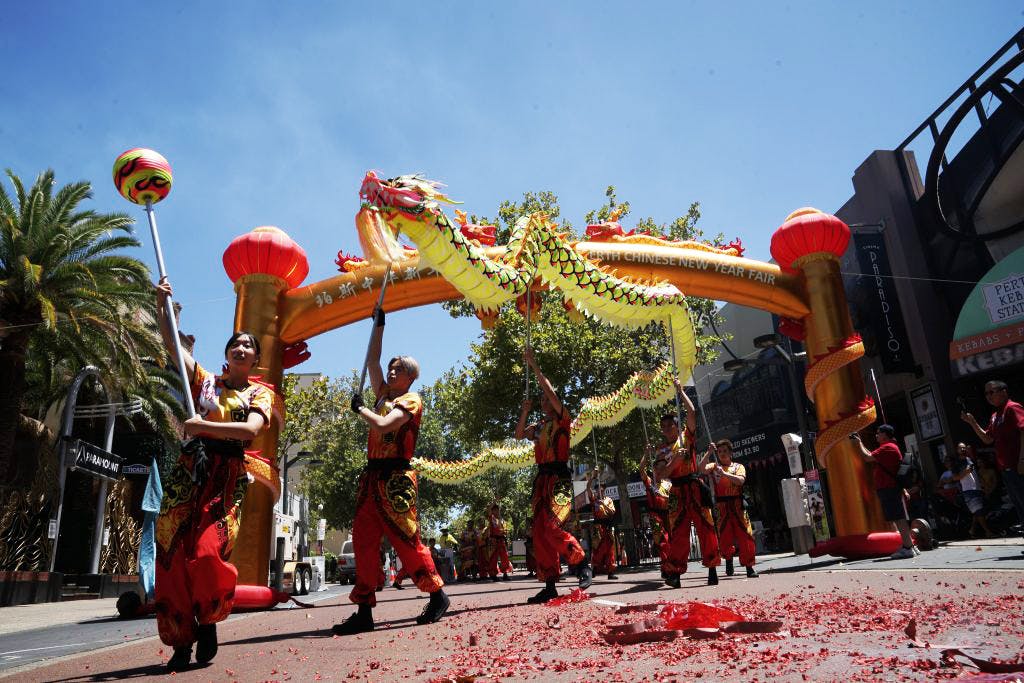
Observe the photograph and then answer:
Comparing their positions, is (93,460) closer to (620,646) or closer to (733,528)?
(733,528)

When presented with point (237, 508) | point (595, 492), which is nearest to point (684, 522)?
point (237, 508)

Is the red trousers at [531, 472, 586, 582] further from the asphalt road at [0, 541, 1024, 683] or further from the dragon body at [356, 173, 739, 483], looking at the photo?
the dragon body at [356, 173, 739, 483]

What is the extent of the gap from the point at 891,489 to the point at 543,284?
18.3 ft

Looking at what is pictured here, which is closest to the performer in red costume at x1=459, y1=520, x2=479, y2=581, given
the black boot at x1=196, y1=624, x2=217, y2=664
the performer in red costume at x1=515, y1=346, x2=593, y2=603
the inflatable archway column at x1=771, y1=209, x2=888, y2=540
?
the inflatable archway column at x1=771, y1=209, x2=888, y2=540

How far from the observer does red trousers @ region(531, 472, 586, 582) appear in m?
6.59

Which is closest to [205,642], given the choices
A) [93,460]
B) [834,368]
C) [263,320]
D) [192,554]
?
[192,554]

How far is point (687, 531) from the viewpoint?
25.6ft

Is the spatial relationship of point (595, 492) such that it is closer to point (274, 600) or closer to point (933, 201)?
point (274, 600)

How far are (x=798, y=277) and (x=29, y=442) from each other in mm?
19517

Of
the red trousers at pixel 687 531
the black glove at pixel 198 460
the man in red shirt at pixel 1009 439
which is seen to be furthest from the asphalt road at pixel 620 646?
the red trousers at pixel 687 531

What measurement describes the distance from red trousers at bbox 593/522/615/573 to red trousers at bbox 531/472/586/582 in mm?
8392

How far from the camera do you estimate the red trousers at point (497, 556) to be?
69.5 ft

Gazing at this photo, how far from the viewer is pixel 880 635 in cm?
312

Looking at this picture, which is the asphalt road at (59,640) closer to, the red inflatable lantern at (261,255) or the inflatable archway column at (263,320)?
the inflatable archway column at (263,320)
